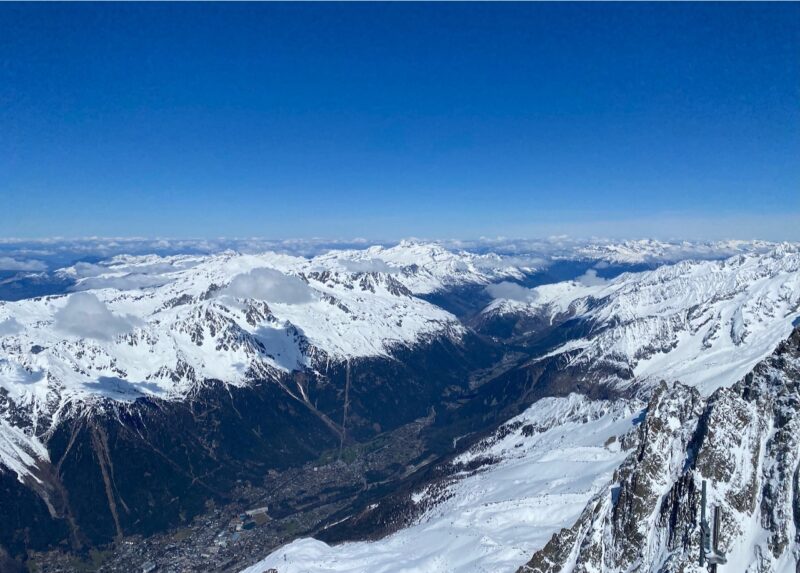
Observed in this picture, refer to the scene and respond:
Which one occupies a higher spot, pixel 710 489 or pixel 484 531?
pixel 710 489

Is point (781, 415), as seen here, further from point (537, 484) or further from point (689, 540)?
point (537, 484)

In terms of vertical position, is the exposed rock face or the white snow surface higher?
the exposed rock face

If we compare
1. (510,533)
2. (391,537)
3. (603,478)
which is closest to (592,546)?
(510,533)

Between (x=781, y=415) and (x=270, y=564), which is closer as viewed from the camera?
(x=781, y=415)

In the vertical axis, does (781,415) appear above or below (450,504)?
above

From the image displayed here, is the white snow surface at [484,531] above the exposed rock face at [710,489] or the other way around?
the other way around

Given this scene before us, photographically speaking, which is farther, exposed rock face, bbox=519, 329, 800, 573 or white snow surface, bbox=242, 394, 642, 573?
white snow surface, bbox=242, 394, 642, 573

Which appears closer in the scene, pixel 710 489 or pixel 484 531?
pixel 710 489

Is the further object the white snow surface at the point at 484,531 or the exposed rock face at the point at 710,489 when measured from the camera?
the white snow surface at the point at 484,531
